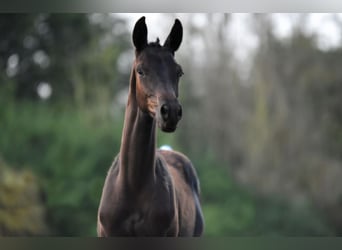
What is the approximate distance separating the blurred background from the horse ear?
15.8 feet

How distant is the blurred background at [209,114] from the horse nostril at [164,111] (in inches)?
208

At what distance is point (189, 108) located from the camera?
353 inches

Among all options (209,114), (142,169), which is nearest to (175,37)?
(142,169)

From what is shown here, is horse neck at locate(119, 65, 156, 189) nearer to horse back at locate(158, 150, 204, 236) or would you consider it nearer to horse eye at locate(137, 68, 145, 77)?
horse eye at locate(137, 68, 145, 77)

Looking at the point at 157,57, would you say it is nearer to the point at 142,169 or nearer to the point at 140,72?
the point at 140,72

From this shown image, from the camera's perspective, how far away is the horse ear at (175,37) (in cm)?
329

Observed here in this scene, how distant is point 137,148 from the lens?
10.6 ft

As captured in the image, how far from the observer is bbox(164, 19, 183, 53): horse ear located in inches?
129

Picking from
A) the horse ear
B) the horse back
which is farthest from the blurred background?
the horse ear

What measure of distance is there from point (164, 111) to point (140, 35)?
0.54 metres

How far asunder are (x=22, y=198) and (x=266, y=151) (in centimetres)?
311

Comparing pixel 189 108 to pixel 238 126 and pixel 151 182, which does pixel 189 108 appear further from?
pixel 151 182

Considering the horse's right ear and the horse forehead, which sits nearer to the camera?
the horse forehead

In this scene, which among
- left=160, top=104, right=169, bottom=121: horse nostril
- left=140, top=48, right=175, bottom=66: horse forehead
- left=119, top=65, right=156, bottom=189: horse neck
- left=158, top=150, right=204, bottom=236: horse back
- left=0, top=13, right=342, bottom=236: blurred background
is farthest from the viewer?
left=0, top=13, right=342, bottom=236: blurred background
